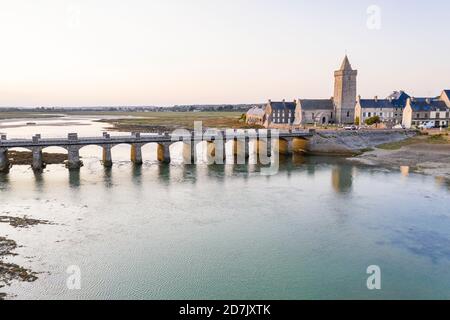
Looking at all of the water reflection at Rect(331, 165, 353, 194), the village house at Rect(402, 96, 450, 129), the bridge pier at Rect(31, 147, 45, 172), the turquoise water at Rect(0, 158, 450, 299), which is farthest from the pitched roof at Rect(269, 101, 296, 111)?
the bridge pier at Rect(31, 147, 45, 172)

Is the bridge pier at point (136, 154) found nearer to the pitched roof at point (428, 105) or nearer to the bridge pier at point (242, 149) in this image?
the bridge pier at point (242, 149)

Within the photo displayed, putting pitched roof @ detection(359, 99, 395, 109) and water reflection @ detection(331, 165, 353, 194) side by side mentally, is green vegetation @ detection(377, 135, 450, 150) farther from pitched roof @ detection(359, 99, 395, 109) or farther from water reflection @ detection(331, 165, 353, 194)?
pitched roof @ detection(359, 99, 395, 109)

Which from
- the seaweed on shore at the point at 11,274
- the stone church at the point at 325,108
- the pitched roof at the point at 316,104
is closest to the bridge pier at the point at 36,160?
the seaweed on shore at the point at 11,274

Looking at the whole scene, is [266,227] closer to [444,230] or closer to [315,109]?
[444,230]

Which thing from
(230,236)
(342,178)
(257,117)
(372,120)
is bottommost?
(230,236)

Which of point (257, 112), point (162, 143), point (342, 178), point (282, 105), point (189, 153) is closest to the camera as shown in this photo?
point (342, 178)

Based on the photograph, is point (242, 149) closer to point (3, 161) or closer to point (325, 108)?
point (3, 161)

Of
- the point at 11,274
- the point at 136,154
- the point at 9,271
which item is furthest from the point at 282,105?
the point at 11,274
